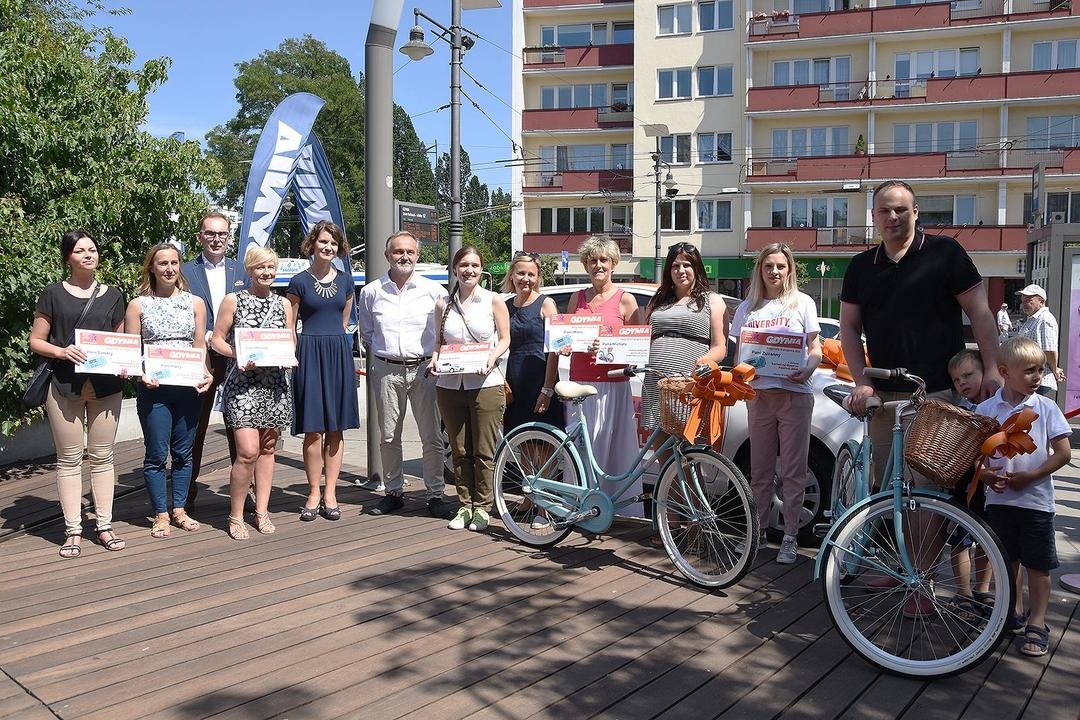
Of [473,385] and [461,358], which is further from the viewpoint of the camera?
[473,385]

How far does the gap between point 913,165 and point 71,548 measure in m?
37.5

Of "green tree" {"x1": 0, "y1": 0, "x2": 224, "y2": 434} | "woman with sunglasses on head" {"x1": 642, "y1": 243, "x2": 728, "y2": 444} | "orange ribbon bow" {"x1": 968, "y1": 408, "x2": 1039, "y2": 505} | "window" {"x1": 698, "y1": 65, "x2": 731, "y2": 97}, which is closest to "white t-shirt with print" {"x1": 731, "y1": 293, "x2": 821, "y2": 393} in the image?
"woman with sunglasses on head" {"x1": 642, "y1": 243, "x2": 728, "y2": 444}

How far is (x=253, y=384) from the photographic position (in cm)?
576

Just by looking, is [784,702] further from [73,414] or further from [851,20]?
[851,20]

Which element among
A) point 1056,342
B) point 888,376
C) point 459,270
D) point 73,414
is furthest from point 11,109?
point 1056,342

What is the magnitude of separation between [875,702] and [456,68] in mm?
14848

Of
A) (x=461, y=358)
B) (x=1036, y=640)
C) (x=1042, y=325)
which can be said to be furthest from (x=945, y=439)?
(x=1042, y=325)

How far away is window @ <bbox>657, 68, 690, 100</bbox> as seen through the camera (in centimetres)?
3984

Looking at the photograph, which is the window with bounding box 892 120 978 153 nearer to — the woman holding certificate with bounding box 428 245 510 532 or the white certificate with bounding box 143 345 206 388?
the woman holding certificate with bounding box 428 245 510 532

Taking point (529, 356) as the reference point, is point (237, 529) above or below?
below

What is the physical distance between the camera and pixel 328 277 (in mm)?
6141

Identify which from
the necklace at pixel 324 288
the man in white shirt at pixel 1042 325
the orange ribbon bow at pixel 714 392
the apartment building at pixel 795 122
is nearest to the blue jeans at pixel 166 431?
the necklace at pixel 324 288

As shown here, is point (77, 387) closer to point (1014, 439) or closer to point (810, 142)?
point (1014, 439)

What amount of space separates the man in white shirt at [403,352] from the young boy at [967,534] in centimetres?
337
